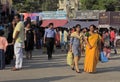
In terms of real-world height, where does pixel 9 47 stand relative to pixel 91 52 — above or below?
below

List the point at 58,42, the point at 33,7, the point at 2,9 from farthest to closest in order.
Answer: the point at 33,7 → the point at 58,42 → the point at 2,9

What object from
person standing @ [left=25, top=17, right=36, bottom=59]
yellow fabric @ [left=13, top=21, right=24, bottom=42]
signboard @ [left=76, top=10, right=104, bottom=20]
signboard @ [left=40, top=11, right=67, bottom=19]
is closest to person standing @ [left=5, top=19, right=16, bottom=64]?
yellow fabric @ [left=13, top=21, right=24, bottom=42]

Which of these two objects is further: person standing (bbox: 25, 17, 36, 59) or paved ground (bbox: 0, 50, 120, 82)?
person standing (bbox: 25, 17, 36, 59)

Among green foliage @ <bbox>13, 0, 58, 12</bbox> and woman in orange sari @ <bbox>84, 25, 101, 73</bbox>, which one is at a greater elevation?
woman in orange sari @ <bbox>84, 25, 101, 73</bbox>

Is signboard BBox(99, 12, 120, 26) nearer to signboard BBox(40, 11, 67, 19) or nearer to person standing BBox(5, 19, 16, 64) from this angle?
signboard BBox(40, 11, 67, 19)

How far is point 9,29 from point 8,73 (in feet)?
10.4

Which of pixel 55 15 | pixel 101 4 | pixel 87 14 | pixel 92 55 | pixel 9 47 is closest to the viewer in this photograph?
pixel 92 55

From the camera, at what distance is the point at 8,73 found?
47.8 ft

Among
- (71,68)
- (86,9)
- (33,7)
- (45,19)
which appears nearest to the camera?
(71,68)

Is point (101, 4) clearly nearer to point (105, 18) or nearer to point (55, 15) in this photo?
point (55, 15)

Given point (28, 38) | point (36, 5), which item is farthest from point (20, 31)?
point (36, 5)

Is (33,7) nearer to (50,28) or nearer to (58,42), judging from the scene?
(58,42)

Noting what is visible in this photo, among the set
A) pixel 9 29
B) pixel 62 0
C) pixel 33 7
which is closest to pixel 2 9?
pixel 9 29

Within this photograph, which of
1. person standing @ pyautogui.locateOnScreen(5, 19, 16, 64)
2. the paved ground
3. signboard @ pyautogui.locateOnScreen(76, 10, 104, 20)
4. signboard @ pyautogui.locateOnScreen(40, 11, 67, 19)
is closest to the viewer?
the paved ground
